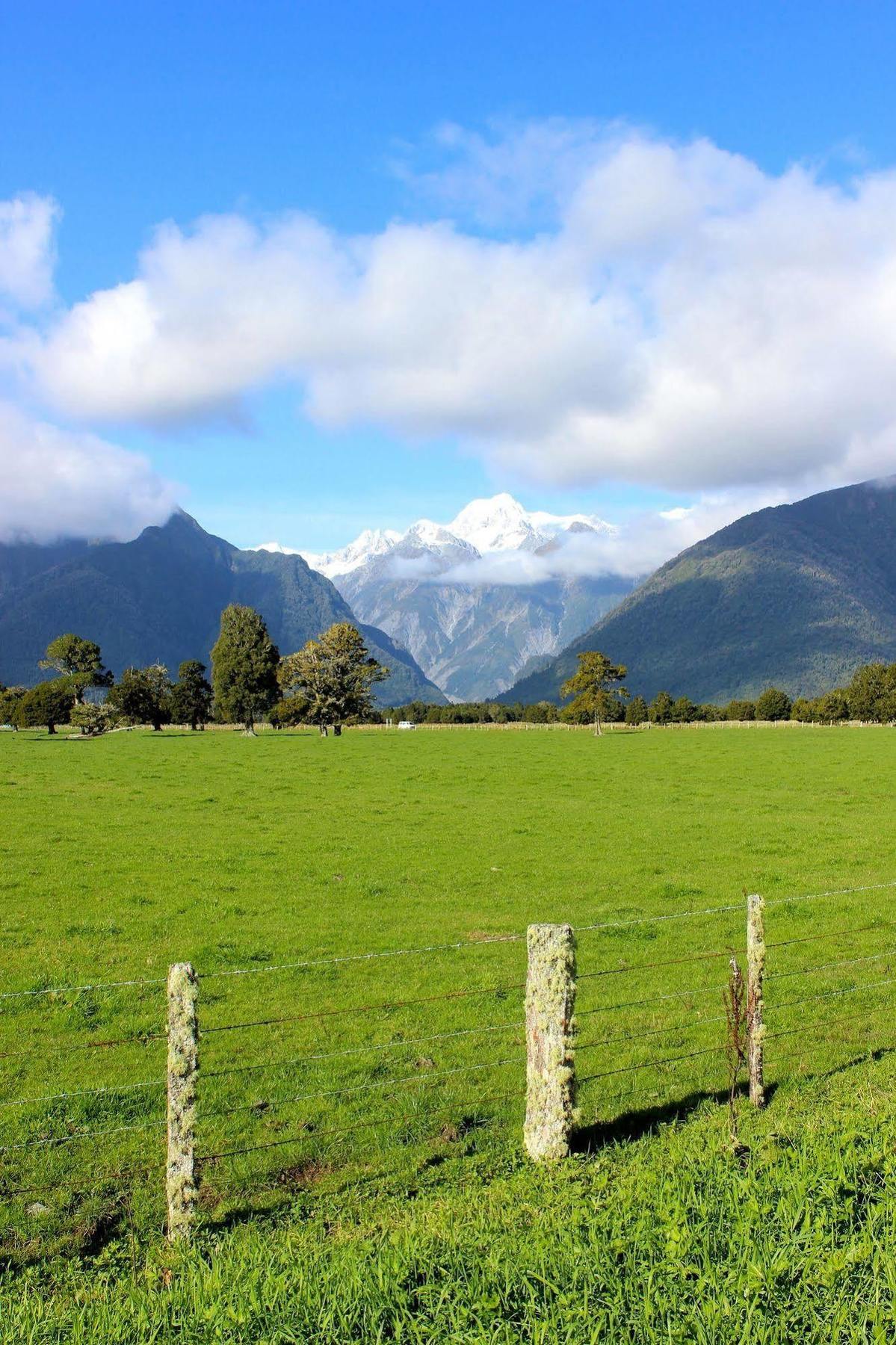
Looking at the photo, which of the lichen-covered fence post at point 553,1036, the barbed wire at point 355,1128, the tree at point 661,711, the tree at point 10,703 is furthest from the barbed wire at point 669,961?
the tree at point 661,711

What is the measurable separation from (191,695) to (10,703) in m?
29.6

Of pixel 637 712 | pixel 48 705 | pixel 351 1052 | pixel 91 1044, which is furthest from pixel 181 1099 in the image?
pixel 637 712

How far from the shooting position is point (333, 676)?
104 metres

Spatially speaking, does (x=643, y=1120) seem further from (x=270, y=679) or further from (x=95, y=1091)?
(x=270, y=679)

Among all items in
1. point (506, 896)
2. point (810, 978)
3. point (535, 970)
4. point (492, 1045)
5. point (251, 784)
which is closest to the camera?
point (535, 970)

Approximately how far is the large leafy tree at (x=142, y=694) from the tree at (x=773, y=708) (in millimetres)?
104033

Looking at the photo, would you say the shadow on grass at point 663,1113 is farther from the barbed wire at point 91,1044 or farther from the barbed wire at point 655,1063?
the barbed wire at point 91,1044

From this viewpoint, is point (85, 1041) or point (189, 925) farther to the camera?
point (189, 925)

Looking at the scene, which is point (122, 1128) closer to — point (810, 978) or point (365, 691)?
point (810, 978)

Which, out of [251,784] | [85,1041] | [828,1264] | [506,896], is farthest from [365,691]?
[828,1264]

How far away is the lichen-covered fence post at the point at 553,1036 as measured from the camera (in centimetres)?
812

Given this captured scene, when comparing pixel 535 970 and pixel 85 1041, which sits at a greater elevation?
pixel 535 970

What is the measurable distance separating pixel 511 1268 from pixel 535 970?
Answer: 270 cm

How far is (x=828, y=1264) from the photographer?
18.7 feet
